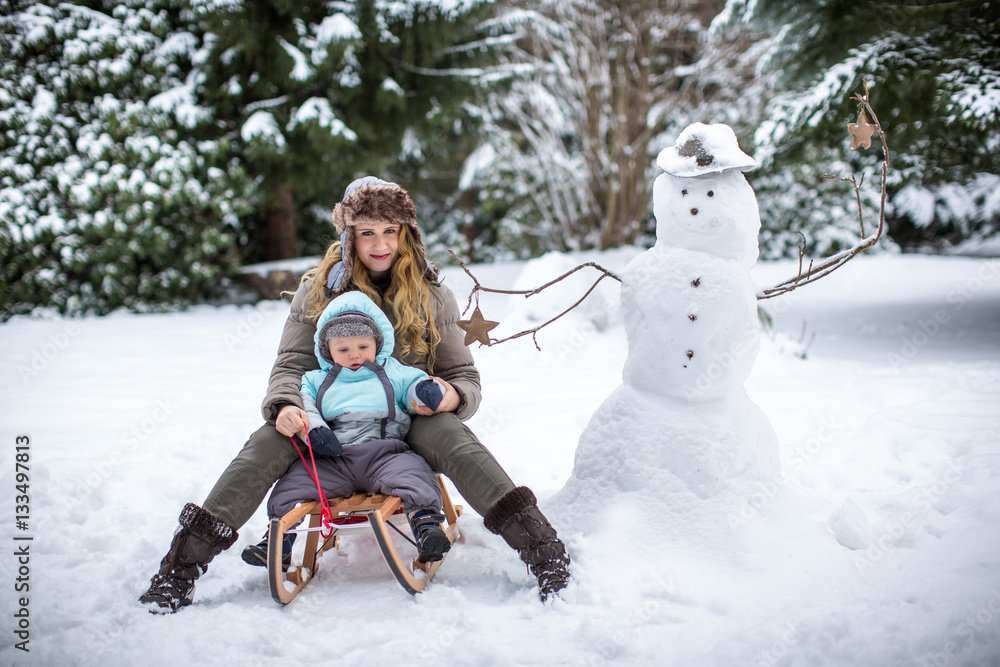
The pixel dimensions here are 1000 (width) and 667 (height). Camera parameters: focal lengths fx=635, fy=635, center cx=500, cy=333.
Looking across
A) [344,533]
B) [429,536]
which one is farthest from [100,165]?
[429,536]

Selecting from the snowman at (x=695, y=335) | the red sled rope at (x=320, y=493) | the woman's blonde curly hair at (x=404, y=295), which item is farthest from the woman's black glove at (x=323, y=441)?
the snowman at (x=695, y=335)

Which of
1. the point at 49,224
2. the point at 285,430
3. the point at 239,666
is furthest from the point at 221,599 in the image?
the point at 49,224

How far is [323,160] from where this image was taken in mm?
8070

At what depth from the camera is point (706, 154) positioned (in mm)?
2043

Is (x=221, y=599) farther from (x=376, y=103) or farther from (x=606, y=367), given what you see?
(x=376, y=103)

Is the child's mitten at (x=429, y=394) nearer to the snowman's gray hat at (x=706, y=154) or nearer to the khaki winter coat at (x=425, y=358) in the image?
the khaki winter coat at (x=425, y=358)

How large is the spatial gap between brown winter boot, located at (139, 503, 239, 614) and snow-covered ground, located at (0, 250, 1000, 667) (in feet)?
0.30

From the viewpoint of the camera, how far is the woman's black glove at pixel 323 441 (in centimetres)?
210

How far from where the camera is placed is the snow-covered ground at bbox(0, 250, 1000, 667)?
169 cm

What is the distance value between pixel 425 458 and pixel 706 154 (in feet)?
4.52

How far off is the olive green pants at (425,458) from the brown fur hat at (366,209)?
0.64 m

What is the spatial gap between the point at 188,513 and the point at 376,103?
7.03 m

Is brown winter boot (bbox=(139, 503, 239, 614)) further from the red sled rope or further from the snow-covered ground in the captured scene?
the red sled rope

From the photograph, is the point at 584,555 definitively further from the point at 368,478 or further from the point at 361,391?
the point at 361,391
